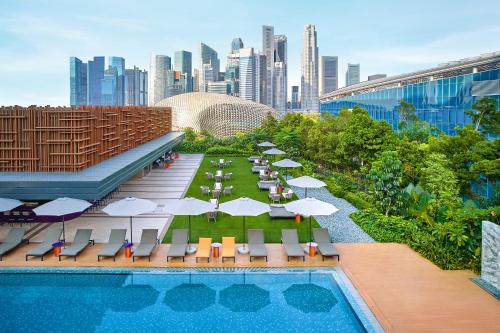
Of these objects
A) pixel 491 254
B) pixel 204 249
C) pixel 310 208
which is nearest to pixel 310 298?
pixel 310 208

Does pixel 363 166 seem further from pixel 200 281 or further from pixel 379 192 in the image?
pixel 200 281

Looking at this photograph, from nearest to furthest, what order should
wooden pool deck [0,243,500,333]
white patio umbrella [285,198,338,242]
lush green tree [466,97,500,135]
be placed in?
wooden pool deck [0,243,500,333], white patio umbrella [285,198,338,242], lush green tree [466,97,500,135]

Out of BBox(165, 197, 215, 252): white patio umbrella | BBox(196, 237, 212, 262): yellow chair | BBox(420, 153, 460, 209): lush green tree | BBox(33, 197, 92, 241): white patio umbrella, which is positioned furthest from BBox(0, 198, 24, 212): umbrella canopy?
BBox(420, 153, 460, 209): lush green tree

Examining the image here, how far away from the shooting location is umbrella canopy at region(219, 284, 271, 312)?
11.1 metres

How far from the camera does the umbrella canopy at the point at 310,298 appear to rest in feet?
36.4

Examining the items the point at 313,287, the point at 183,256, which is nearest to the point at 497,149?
the point at 313,287

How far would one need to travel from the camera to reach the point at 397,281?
1216 cm

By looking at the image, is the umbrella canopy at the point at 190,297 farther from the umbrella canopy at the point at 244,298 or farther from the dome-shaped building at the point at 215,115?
the dome-shaped building at the point at 215,115

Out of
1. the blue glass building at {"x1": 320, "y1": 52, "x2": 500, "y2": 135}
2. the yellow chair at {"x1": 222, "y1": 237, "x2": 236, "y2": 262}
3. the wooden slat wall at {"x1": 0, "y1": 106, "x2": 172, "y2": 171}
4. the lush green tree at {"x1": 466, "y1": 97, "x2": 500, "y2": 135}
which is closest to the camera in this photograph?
the yellow chair at {"x1": 222, "y1": 237, "x2": 236, "y2": 262}

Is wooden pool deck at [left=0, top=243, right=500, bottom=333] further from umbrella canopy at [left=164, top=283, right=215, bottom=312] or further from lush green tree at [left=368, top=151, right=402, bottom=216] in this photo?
lush green tree at [left=368, top=151, right=402, bottom=216]

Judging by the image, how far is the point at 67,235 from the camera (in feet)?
54.3

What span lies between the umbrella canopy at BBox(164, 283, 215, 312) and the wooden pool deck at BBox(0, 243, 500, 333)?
3.97 feet

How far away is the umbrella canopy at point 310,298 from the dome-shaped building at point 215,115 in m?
57.0

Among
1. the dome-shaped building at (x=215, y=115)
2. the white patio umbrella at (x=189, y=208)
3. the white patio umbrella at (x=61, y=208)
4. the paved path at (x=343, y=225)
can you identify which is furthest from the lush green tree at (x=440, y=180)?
the dome-shaped building at (x=215, y=115)
